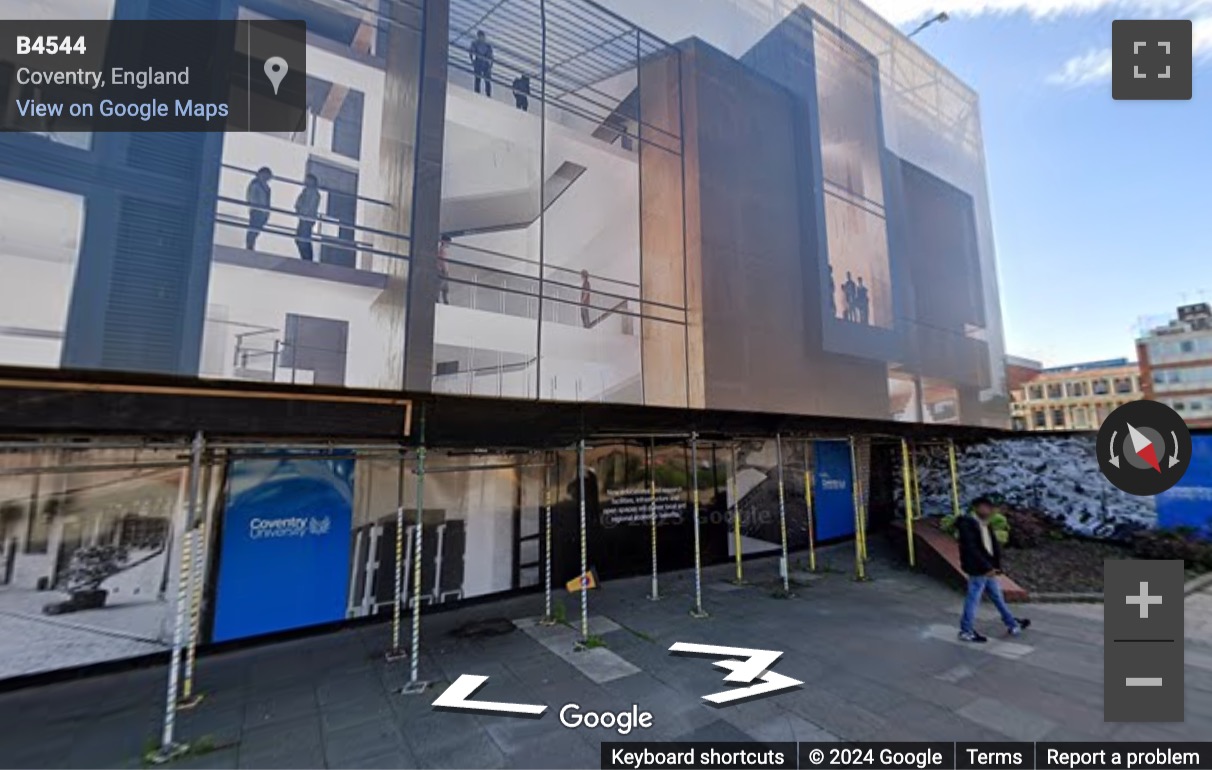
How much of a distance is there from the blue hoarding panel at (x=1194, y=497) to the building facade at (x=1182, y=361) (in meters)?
63.3

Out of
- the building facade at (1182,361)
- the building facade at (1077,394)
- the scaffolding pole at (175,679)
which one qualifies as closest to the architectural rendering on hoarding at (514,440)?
the scaffolding pole at (175,679)

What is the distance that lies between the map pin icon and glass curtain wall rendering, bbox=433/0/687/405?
2818mm

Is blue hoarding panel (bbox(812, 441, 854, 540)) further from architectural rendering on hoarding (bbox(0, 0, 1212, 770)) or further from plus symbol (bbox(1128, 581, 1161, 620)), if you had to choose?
plus symbol (bbox(1128, 581, 1161, 620))

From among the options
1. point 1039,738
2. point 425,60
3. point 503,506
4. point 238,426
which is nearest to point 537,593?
point 503,506

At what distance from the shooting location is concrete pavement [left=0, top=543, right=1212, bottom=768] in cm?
419

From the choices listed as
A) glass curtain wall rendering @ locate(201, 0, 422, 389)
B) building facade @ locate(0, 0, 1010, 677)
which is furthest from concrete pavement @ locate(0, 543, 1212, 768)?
glass curtain wall rendering @ locate(201, 0, 422, 389)

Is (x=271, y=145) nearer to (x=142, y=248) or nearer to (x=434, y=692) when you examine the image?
(x=142, y=248)

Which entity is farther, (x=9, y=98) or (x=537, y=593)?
(x=537, y=593)

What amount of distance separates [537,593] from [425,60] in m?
9.16

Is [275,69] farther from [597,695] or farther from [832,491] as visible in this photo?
[832,491]

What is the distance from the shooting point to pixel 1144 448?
9.51m

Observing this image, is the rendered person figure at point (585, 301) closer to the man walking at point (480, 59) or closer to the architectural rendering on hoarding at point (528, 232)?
the architectural rendering on hoarding at point (528, 232)

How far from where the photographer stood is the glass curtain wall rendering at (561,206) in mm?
10688

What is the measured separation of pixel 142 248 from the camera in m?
6.47
